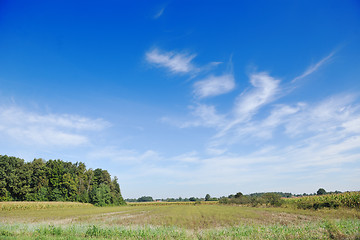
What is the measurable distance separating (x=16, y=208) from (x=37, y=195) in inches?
761

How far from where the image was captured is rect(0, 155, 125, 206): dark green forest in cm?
5656

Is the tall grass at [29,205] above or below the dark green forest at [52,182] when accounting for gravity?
below

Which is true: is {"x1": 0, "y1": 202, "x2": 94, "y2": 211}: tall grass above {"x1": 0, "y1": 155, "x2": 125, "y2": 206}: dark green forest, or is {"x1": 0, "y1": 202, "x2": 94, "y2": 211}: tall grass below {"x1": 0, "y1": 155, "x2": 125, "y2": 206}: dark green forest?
below

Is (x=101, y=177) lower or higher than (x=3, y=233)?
higher

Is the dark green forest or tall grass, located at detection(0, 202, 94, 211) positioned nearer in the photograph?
tall grass, located at detection(0, 202, 94, 211)

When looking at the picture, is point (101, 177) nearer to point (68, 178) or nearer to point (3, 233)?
point (68, 178)

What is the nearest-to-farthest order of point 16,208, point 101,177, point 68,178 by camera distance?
point 16,208, point 68,178, point 101,177

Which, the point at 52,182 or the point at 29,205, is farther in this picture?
the point at 52,182

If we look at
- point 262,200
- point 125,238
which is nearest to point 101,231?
point 125,238

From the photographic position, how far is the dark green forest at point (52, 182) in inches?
2227

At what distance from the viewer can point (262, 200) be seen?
61.1 metres

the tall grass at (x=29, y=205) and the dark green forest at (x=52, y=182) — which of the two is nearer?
the tall grass at (x=29, y=205)

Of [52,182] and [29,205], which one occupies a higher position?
[52,182]

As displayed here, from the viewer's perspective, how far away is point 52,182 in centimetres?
6900
